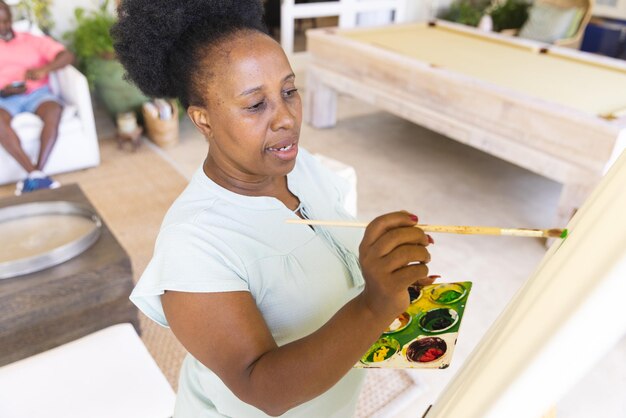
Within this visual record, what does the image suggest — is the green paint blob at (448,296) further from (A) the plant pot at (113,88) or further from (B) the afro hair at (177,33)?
(A) the plant pot at (113,88)

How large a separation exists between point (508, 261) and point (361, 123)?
2200 mm

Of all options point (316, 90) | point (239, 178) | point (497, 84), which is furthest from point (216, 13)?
point (316, 90)

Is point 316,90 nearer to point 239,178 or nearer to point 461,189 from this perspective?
point 461,189

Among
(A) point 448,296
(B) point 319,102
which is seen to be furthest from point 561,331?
(B) point 319,102

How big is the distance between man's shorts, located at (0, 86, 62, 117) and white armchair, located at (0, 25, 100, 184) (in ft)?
0.21

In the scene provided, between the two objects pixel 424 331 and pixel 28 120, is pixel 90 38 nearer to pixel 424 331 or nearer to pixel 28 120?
pixel 28 120

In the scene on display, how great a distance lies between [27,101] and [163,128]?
864mm

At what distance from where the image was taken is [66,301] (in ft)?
5.51

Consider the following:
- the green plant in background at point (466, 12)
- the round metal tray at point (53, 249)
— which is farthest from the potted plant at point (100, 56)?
the green plant in background at point (466, 12)

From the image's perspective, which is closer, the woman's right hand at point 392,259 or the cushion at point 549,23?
the woman's right hand at point 392,259

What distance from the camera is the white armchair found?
10.6ft

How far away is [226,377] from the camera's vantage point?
0.70 meters

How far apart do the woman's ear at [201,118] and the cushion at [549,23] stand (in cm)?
487

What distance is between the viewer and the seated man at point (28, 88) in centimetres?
314
